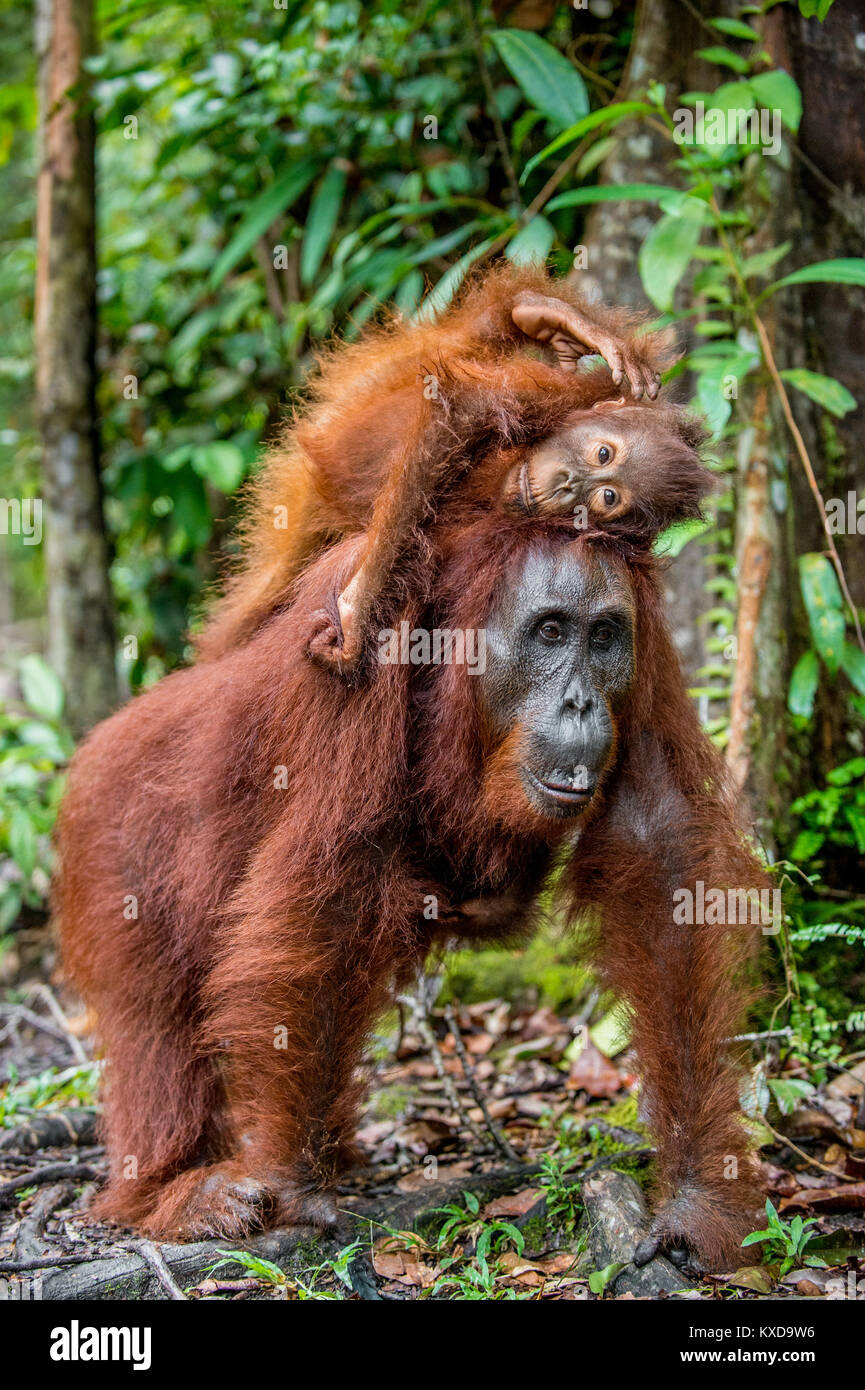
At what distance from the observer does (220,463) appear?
17.9 feet

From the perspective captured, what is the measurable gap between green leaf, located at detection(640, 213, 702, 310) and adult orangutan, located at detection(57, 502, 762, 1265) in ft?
3.54

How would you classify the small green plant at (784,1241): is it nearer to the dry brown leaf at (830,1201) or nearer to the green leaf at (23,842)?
the dry brown leaf at (830,1201)

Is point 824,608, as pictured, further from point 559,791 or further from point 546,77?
point 546,77

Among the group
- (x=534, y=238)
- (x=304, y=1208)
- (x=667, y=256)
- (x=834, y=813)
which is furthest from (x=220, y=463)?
(x=304, y=1208)

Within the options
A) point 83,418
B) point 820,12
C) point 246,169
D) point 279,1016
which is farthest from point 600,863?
point 246,169

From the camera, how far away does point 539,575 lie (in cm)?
296

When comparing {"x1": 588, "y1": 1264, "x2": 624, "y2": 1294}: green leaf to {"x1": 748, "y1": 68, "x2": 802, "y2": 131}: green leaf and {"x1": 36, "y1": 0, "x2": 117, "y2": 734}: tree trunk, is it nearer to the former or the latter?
{"x1": 748, "y1": 68, "x2": 802, "y2": 131}: green leaf

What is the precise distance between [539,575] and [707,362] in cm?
134

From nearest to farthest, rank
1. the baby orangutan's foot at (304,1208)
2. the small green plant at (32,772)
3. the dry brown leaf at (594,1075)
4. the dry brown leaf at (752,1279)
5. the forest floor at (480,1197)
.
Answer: the dry brown leaf at (752,1279), the forest floor at (480,1197), the baby orangutan's foot at (304,1208), the dry brown leaf at (594,1075), the small green plant at (32,772)

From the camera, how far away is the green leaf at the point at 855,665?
3.79m

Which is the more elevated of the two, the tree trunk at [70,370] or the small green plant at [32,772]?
the tree trunk at [70,370]

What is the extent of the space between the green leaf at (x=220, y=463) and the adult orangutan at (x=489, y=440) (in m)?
1.84

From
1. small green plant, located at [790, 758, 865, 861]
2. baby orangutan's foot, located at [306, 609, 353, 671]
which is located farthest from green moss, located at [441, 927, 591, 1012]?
baby orangutan's foot, located at [306, 609, 353, 671]

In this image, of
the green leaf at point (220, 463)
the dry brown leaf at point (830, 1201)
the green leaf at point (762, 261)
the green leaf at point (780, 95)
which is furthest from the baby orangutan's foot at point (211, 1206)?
the green leaf at point (780, 95)
